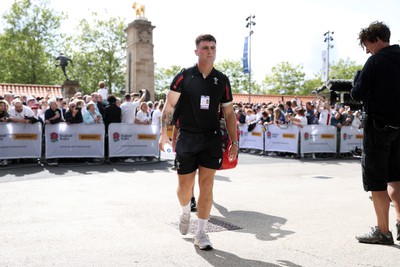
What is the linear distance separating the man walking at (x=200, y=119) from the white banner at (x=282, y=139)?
1152 cm

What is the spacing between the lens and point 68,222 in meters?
5.44

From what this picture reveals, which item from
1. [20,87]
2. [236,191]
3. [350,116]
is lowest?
[236,191]

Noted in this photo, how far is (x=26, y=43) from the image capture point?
4931cm

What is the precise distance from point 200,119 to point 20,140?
8.82 meters

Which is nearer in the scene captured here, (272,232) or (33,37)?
(272,232)

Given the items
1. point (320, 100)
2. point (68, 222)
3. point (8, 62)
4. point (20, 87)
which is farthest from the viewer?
point (8, 62)

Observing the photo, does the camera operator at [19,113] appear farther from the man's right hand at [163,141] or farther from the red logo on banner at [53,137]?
the man's right hand at [163,141]

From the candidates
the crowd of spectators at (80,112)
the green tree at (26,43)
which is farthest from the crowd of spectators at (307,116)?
the green tree at (26,43)

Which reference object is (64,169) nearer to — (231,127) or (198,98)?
(231,127)

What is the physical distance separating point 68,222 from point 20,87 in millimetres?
36482

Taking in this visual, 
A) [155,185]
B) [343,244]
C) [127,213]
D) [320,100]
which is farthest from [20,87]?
[343,244]

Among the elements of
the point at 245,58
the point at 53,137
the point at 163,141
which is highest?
the point at 245,58

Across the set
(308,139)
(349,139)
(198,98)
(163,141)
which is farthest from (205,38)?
(349,139)

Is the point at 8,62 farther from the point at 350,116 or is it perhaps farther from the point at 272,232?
the point at 272,232
